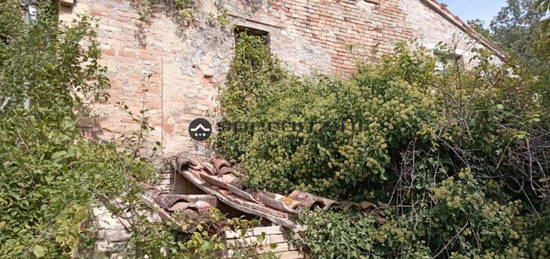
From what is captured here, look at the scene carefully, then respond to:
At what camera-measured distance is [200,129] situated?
6465 millimetres

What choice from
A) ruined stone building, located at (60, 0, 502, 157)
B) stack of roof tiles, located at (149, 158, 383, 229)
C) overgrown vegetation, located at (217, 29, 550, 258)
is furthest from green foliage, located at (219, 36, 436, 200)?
ruined stone building, located at (60, 0, 502, 157)

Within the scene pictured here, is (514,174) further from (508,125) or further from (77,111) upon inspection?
(77,111)

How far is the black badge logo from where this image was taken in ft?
20.9

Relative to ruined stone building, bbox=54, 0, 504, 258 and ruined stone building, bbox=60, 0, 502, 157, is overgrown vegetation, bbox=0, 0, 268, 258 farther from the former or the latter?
ruined stone building, bbox=60, 0, 502, 157

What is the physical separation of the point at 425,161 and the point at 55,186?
3647 millimetres

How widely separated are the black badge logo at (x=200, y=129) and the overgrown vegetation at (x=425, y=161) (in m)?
1.44

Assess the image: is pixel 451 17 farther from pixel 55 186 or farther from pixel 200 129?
pixel 55 186

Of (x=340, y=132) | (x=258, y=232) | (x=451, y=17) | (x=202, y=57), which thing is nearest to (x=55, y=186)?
(x=258, y=232)

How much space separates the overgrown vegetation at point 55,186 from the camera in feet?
10.1

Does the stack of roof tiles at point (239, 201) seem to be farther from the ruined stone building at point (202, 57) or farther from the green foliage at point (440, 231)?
the green foliage at point (440, 231)

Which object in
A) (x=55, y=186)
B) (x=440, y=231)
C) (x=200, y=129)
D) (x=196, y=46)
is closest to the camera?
(x=55, y=186)

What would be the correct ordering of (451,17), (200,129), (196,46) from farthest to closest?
(451,17), (196,46), (200,129)

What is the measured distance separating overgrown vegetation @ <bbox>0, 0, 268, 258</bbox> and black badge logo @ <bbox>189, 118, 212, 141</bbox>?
1777 mm

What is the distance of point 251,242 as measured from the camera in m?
3.80
